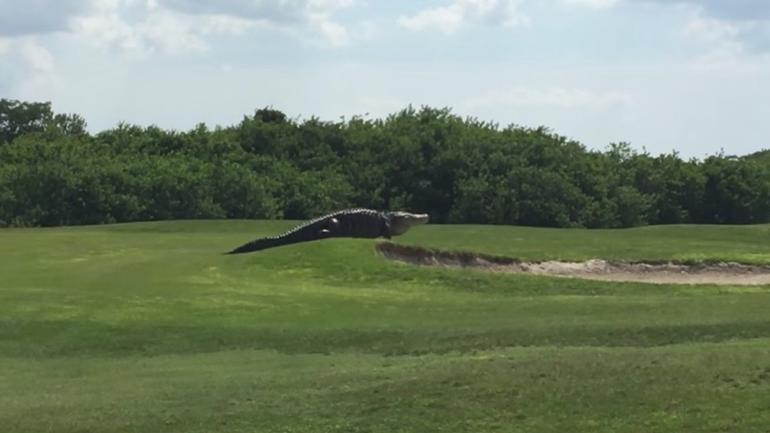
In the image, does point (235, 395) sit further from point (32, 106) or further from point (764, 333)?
point (32, 106)

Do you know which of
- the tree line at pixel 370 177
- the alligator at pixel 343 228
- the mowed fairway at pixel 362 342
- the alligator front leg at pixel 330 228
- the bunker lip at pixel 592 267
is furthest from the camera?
the tree line at pixel 370 177

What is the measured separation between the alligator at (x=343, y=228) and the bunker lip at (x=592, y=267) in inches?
81.7

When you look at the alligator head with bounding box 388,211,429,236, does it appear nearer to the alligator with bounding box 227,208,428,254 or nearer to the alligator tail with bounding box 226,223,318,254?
the alligator with bounding box 227,208,428,254

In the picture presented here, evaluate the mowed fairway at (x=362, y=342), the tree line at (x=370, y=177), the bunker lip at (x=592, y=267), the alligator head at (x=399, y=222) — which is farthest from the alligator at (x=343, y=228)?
the tree line at (x=370, y=177)

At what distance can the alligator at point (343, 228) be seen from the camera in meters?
27.5

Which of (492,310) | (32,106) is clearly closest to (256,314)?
(492,310)

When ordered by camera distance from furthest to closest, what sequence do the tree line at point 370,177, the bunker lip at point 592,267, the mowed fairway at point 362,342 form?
the tree line at point 370,177
the bunker lip at point 592,267
the mowed fairway at point 362,342

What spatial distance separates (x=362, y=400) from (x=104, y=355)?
21.3ft

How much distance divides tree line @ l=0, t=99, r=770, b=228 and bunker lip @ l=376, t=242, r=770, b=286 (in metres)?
27.1

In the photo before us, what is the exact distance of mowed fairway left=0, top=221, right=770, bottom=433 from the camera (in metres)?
10.5

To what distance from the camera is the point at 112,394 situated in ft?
41.9

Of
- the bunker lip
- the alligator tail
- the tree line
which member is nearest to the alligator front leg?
the alligator tail

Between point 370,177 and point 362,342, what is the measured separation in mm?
45549

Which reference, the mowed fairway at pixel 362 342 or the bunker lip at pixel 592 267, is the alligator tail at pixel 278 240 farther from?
the bunker lip at pixel 592 267
